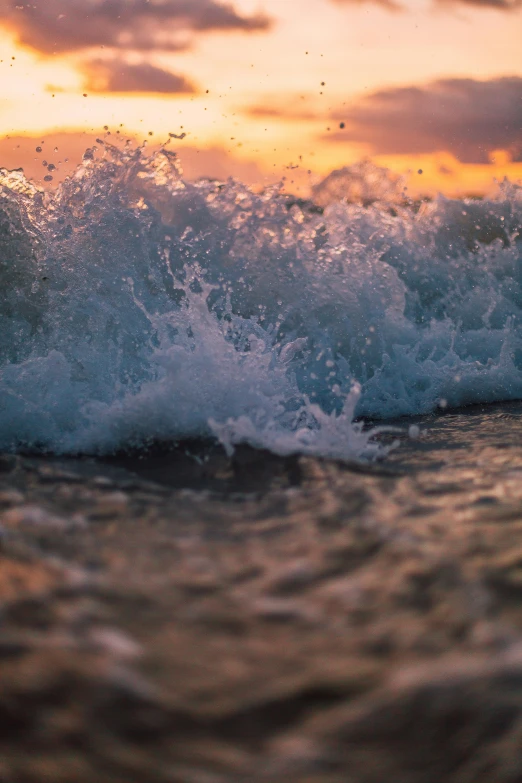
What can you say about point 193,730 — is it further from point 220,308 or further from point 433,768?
point 220,308

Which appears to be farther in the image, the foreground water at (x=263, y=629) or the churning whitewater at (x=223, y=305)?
the churning whitewater at (x=223, y=305)

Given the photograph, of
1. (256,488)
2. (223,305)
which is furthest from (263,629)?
(223,305)

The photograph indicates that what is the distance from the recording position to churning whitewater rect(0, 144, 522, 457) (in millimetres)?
4109

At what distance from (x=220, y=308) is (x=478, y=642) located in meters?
3.78

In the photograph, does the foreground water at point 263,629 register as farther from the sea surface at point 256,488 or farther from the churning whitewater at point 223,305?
the churning whitewater at point 223,305

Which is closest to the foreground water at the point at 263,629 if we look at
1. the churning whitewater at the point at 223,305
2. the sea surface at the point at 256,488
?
the sea surface at the point at 256,488

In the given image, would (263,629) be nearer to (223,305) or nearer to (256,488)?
(256,488)

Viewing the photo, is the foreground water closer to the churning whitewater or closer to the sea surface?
the sea surface

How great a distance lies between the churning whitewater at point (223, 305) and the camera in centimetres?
411

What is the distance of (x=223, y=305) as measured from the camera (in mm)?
5445

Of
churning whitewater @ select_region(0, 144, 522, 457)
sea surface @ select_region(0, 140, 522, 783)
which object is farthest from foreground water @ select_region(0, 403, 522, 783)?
churning whitewater @ select_region(0, 144, 522, 457)

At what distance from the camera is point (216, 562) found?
222 cm

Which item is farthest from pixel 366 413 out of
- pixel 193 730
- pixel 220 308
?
pixel 193 730

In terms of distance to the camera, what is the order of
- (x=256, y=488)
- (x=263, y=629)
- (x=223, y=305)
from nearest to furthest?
(x=263, y=629), (x=256, y=488), (x=223, y=305)
